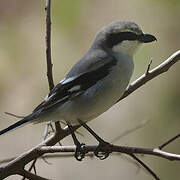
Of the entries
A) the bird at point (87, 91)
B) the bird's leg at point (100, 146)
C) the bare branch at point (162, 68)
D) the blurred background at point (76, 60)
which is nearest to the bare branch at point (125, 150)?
the bird's leg at point (100, 146)

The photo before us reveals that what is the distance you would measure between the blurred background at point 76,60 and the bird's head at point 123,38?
0.61 metres

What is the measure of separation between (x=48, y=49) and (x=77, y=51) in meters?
1.57

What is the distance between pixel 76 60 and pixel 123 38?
108 centimetres

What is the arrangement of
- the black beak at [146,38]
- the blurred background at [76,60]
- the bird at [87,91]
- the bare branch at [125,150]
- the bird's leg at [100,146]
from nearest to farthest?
the bare branch at [125,150] → the bird's leg at [100,146] → the bird at [87,91] → the black beak at [146,38] → the blurred background at [76,60]

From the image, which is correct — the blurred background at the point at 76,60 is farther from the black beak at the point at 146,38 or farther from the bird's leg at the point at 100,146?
the bird's leg at the point at 100,146

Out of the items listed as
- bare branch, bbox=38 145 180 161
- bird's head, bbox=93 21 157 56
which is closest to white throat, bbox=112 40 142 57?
bird's head, bbox=93 21 157 56

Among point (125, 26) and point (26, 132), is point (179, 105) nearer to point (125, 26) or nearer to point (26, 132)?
point (125, 26)

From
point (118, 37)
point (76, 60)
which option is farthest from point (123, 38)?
point (76, 60)

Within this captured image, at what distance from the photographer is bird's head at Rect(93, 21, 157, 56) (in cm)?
260

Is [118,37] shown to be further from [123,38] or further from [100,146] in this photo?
[100,146]

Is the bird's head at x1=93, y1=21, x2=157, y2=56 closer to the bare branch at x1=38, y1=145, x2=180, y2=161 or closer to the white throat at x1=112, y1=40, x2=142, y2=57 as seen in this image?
the white throat at x1=112, y1=40, x2=142, y2=57

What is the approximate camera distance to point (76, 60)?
12.0ft

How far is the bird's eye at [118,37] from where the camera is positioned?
2.61 meters

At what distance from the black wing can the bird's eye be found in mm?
211
